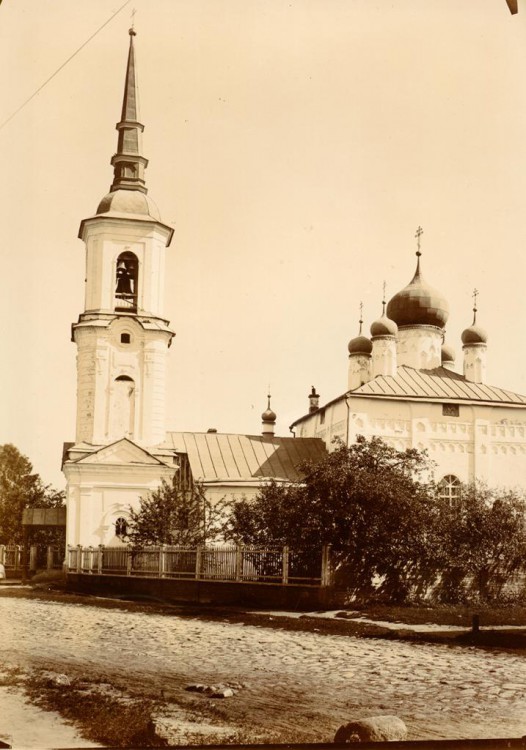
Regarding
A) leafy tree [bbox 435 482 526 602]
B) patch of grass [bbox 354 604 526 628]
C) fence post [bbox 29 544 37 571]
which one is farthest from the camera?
leafy tree [bbox 435 482 526 602]

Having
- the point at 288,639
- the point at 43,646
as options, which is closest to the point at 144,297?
the point at 288,639

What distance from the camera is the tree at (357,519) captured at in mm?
13227

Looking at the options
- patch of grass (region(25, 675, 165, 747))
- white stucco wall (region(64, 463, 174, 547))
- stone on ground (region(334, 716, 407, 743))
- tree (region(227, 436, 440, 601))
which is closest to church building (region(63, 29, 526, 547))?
white stucco wall (region(64, 463, 174, 547))

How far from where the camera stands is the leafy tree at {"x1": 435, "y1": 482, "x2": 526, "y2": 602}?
1252 centimetres

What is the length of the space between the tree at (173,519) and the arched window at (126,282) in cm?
341

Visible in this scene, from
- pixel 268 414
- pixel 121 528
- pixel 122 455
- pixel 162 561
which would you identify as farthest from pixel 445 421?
pixel 162 561

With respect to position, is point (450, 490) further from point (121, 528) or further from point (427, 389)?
point (121, 528)

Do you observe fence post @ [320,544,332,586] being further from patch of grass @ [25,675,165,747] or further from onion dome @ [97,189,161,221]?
patch of grass @ [25,675,165,747]

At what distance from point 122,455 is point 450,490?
6.28 m

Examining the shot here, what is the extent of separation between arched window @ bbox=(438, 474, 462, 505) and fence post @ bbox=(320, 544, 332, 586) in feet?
8.26

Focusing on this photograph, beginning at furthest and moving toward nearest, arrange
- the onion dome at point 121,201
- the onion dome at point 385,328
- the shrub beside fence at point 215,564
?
the onion dome at point 385,328
the shrub beside fence at point 215,564
the onion dome at point 121,201

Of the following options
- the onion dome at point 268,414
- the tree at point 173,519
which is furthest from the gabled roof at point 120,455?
the onion dome at point 268,414

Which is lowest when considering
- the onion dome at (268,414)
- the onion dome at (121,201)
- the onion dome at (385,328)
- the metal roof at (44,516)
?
the metal roof at (44,516)

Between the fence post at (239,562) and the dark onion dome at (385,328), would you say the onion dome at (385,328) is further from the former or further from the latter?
the fence post at (239,562)
